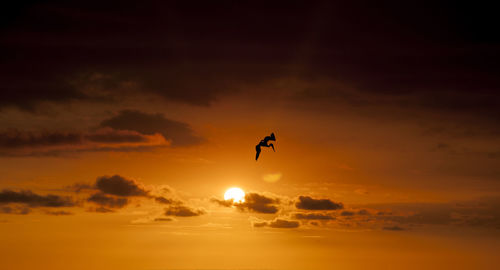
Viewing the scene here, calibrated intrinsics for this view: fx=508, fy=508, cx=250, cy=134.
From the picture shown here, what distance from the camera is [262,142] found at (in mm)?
72312
